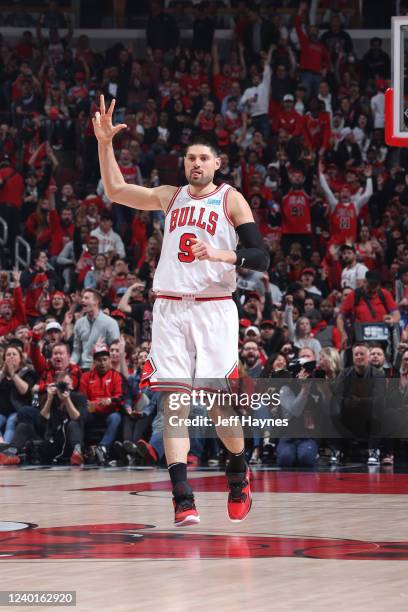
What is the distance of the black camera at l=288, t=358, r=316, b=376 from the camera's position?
14.1 m

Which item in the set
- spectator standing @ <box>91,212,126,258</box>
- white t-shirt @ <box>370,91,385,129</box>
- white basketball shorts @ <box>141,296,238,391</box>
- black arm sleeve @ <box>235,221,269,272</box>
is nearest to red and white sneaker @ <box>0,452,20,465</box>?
spectator standing @ <box>91,212,126,258</box>

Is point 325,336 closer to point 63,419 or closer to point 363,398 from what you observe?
point 363,398

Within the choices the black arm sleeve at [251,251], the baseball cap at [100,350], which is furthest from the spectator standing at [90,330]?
the black arm sleeve at [251,251]

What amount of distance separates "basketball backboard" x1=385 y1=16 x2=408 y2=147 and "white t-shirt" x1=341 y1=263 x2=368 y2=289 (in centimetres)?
671

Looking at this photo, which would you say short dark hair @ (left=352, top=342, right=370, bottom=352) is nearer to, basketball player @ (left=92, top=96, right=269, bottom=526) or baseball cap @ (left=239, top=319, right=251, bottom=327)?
baseball cap @ (left=239, top=319, right=251, bottom=327)

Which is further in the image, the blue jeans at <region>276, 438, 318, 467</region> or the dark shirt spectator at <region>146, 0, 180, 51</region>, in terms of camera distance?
the dark shirt spectator at <region>146, 0, 180, 51</region>

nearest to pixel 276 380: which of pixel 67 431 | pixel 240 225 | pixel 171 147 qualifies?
pixel 67 431

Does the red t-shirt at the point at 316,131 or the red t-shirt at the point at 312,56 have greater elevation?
the red t-shirt at the point at 312,56

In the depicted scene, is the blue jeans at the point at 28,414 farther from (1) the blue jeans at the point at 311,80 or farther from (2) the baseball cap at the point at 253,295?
(1) the blue jeans at the point at 311,80

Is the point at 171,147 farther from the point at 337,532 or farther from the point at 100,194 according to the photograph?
the point at 337,532

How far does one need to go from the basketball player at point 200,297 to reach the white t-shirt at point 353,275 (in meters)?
9.60

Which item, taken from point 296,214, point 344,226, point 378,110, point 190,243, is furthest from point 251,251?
point 378,110

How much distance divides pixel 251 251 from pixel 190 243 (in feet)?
1.26

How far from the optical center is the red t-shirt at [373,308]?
1576cm
